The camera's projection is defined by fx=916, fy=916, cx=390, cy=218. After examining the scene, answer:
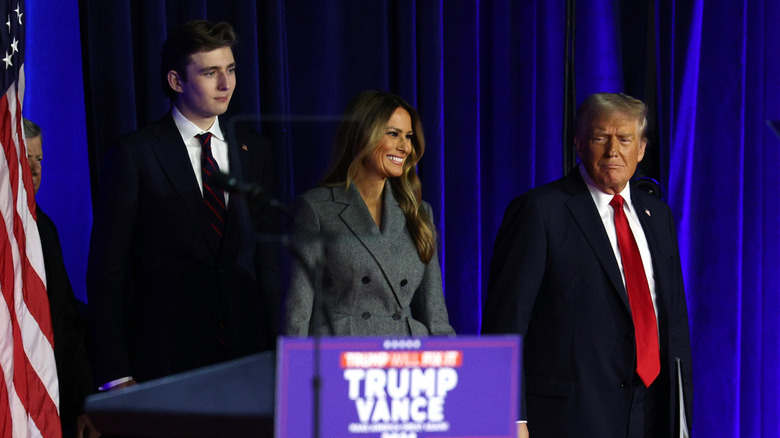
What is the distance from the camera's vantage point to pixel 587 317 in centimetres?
241

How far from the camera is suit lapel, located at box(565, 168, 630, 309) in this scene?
2.42m

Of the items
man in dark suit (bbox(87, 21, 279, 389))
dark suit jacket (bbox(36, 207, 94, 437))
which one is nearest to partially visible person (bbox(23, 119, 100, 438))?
dark suit jacket (bbox(36, 207, 94, 437))

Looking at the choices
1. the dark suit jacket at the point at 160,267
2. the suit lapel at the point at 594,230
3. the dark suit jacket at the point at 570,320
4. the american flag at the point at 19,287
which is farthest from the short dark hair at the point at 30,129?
the suit lapel at the point at 594,230

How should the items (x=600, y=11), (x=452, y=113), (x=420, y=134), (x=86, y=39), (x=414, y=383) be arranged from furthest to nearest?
(x=600, y=11) < (x=452, y=113) < (x=86, y=39) < (x=420, y=134) < (x=414, y=383)

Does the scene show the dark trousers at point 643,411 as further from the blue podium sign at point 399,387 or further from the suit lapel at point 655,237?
the blue podium sign at point 399,387

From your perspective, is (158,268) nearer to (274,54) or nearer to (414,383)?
(274,54)

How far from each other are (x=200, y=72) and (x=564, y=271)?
1115mm

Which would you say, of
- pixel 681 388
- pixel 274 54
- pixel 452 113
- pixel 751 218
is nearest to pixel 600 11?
pixel 452 113

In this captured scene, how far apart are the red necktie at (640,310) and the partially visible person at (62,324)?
4.91ft

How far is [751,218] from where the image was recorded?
3701mm

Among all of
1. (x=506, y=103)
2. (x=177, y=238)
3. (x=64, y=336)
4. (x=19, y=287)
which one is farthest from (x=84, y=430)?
(x=506, y=103)

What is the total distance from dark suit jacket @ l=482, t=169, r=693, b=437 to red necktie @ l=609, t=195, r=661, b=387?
27 millimetres

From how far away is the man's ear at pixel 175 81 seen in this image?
2506mm

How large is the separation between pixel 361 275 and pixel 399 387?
109 centimetres
